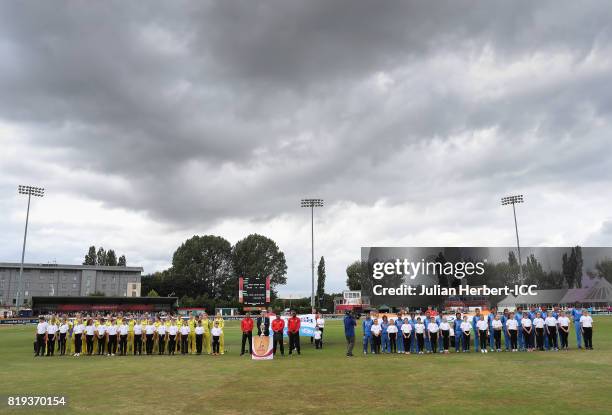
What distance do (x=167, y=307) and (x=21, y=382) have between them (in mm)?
76252

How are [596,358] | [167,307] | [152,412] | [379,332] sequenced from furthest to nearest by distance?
[167,307], [379,332], [596,358], [152,412]

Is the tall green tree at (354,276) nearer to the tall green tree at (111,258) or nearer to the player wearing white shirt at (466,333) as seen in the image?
the tall green tree at (111,258)

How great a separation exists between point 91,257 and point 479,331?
133m

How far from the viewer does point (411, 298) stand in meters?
61.7

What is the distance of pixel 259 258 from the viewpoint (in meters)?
115

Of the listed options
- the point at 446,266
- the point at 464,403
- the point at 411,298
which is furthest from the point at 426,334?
the point at 411,298

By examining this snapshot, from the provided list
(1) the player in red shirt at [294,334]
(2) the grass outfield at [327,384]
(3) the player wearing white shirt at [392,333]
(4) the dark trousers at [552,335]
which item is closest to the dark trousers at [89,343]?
(2) the grass outfield at [327,384]

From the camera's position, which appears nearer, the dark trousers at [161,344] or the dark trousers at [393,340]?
the dark trousers at [393,340]

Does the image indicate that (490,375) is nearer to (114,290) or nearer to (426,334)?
(426,334)

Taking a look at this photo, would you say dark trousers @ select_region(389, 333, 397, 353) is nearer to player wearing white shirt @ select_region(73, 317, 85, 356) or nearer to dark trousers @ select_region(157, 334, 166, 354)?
dark trousers @ select_region(157, 334, 166, 354)

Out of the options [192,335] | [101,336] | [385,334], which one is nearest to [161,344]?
[192,335]

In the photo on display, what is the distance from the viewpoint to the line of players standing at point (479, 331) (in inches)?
851

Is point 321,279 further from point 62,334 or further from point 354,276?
point 62,334

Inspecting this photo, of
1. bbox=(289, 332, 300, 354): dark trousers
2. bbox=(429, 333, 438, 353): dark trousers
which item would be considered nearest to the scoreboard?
bbox=(289, 332, 300, 354): dark trousers
